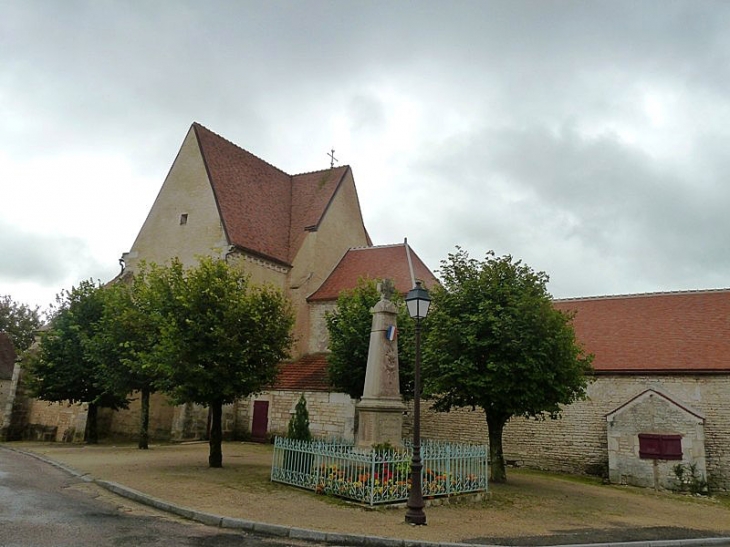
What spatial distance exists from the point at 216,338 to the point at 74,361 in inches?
506

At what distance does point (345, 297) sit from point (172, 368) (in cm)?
828

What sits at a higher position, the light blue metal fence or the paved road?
the light blue metal fence

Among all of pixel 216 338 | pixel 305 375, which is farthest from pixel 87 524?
pixel 305 375

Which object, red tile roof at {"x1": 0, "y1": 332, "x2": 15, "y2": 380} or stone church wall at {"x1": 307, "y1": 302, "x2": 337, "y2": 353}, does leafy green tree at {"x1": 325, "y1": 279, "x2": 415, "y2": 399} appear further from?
red tile roof at {"x1": 0, "y1": 332, "x2": 15, "y2": 380}

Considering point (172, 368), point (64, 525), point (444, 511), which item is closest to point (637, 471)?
point (444, 511)

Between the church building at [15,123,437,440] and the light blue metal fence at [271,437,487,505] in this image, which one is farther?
the church building at [15,123,437,440]

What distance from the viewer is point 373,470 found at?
9.99 m

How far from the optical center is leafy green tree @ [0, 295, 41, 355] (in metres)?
47.0

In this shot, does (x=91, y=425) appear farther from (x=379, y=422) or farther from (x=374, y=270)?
(x=379, y=422)

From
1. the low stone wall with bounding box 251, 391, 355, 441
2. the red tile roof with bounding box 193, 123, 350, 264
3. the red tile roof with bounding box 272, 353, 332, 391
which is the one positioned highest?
the red tile roof with bounding box 193, 123, 350, 264

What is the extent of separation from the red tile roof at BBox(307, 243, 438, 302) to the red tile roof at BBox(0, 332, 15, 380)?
26.3 meters

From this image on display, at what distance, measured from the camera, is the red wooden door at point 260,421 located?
2402 centimetres

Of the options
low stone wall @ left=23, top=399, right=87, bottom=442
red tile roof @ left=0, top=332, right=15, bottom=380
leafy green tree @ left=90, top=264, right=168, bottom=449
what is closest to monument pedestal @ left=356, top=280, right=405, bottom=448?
leafy green tree @ left=90, top=264, right=168, bottom=449

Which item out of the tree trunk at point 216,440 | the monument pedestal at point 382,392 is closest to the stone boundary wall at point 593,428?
the tree trunk at point 216,440
